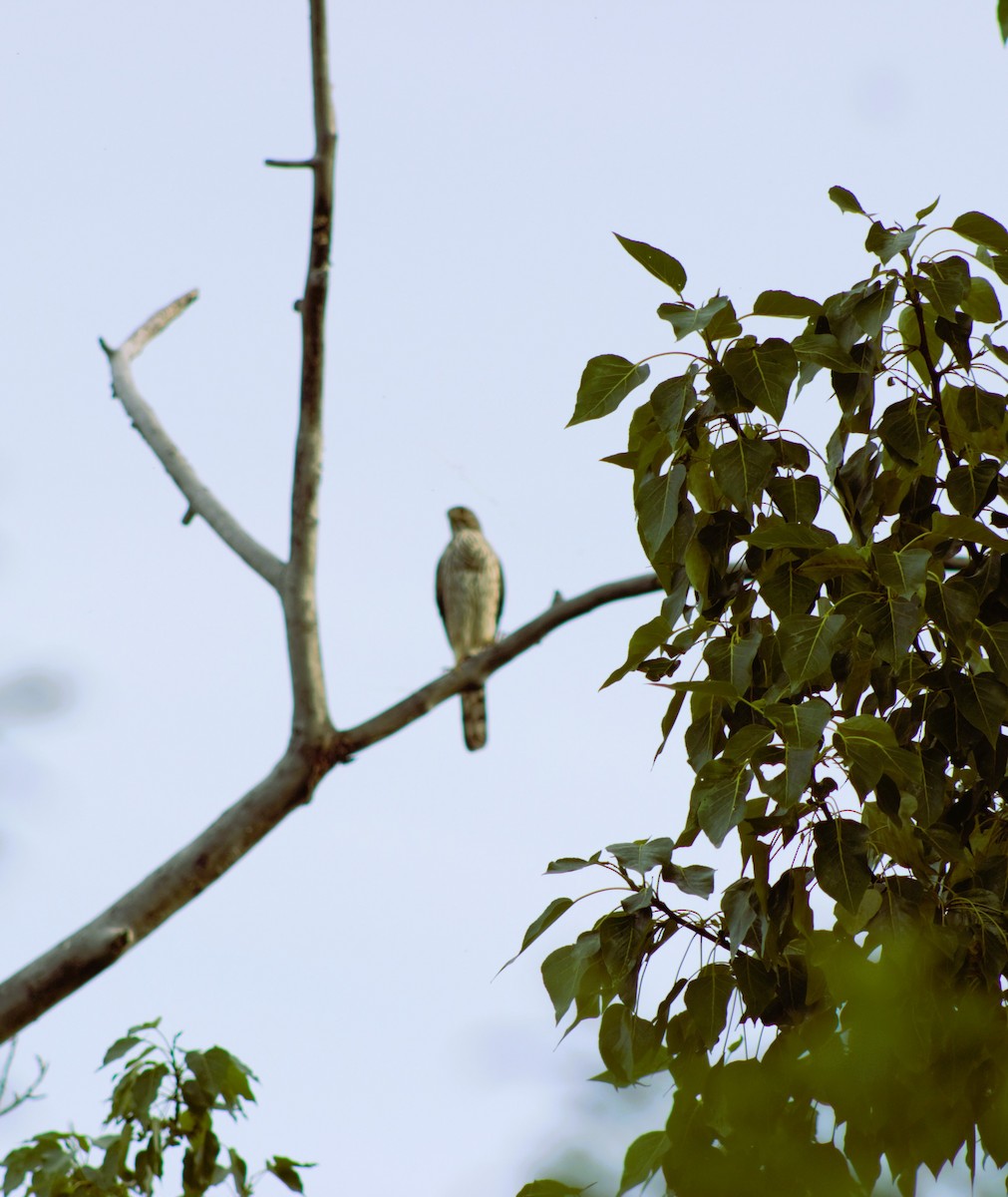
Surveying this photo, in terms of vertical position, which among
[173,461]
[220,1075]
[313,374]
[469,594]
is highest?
[469,594]

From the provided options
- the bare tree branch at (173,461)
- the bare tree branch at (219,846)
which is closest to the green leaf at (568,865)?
the bare tree branch at (219,846)

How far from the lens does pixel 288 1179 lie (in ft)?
8.86

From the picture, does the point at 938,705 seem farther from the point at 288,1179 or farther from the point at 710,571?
the point at 288,1179

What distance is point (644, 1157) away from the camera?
40.2 inches

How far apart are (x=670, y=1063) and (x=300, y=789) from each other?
228 cm

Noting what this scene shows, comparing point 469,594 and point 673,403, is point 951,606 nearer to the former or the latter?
point 673,403

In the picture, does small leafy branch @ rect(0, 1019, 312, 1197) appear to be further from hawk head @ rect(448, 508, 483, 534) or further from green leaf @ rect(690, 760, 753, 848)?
hawk head @ rect(448, 508, 483, 534)

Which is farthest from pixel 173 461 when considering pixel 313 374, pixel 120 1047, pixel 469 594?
pixel 469 594

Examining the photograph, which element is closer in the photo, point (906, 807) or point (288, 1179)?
point (906, 807)

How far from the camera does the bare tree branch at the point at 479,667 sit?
3453 mm

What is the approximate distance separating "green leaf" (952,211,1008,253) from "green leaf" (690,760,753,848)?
1.95 ft

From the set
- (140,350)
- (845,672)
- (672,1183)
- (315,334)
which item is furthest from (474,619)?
(672,1183)

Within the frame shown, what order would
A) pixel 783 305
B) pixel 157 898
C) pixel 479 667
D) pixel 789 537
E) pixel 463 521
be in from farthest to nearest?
pixel 463 521
pixel 479 667
pixel 157 898
pixel 783 305
pixel 789 537

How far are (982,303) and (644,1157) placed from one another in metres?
0.95
